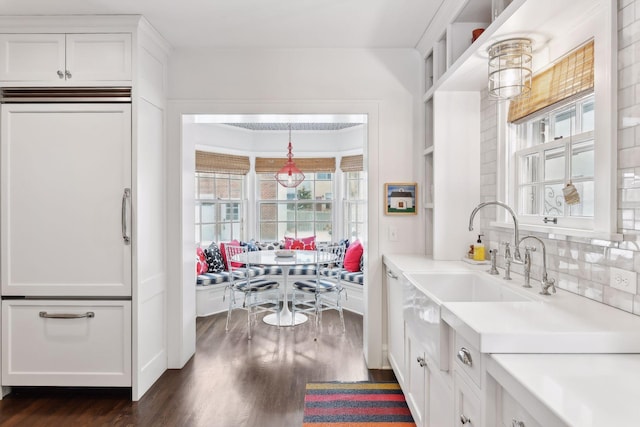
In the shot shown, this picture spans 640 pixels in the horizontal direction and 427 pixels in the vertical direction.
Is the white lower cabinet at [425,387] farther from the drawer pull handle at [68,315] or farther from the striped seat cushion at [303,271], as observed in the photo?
the striped seat cushion at [303,271]

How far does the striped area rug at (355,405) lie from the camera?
2283 mm

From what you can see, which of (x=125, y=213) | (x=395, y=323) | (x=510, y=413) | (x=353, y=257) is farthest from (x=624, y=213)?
(x=353, y=257)

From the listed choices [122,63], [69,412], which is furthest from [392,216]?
[69,412]

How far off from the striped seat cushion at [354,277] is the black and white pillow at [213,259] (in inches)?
63.6

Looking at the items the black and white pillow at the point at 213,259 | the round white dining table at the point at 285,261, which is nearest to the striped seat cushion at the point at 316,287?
the round white dining table at the point at 285,261

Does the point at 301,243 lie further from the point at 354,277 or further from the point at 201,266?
the point at 201,266

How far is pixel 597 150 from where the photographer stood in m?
1.49

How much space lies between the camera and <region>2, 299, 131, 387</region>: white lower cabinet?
8.38 ft

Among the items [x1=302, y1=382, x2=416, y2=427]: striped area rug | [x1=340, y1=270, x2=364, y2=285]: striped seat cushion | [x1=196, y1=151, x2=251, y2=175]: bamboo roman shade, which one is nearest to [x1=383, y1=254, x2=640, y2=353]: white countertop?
[x1=302, y1=382, x2=416, y2=427]: striped area rug

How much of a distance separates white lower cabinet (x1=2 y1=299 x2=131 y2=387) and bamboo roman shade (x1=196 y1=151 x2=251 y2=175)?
110 inches

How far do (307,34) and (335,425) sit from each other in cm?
265

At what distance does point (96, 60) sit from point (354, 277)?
3375 millimetres

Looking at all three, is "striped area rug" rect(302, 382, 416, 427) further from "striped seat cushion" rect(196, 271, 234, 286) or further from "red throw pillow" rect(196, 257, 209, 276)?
"red throw pillow" rect(196, 257, 209, 276)

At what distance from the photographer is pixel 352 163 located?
5.48 meters
